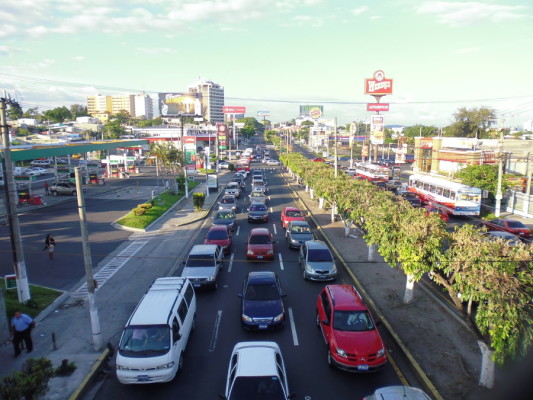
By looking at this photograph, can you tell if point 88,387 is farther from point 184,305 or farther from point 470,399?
point 470,399

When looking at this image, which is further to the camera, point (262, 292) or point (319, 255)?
point (319, 255)

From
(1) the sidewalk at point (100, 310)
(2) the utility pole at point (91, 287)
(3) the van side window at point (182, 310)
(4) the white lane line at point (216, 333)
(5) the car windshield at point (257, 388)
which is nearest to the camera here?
(5) the car windshield at point (257, 388)

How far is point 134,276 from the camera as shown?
1981 centimetres

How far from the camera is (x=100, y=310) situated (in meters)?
15.8

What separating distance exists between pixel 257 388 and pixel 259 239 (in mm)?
13823

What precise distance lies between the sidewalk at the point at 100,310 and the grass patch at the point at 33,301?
33 cm

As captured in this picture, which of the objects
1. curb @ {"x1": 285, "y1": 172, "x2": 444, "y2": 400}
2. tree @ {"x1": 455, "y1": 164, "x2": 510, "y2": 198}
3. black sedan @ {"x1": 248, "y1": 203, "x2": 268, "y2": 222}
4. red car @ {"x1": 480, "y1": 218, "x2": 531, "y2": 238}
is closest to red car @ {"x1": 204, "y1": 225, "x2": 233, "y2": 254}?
curb @ {"x1": 285, "y1": 172, "x2": 444, "y2": 400}

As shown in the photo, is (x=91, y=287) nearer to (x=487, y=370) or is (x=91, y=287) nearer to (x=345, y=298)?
(x=345, y=298)

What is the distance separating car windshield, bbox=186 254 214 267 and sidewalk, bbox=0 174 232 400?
240cm

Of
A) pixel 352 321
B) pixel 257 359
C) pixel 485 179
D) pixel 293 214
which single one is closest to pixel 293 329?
pixel 352 321

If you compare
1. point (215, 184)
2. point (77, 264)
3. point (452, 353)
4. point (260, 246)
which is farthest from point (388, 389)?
point (215, 184)

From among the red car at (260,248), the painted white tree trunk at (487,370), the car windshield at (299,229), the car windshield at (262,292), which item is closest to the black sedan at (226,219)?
the car windshield at (299,229)

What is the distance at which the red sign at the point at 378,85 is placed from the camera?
71562 mm

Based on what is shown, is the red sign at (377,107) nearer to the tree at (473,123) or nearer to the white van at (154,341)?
the tree at (473,123)
